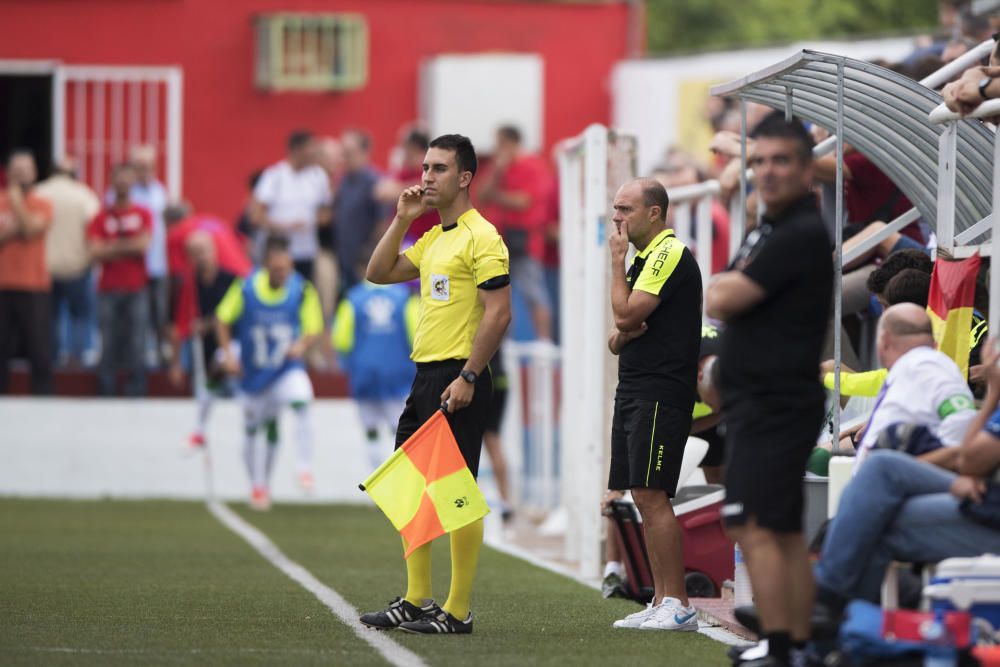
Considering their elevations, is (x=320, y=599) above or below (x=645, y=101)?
below

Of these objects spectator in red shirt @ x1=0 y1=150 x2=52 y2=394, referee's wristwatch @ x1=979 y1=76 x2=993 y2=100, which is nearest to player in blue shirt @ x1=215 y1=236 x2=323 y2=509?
spectator in red shirt @ x1=0 y1=150 x2=52 y2=394

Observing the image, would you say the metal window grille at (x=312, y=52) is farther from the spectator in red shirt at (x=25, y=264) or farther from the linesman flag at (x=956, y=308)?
the linesman flag at (x=956, y=308)

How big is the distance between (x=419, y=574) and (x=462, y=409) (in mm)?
790

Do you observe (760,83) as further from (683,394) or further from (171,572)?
(171,572)

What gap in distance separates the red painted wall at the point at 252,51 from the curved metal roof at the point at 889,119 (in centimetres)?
1572

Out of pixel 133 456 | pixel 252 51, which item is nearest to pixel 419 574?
pixel 133 456

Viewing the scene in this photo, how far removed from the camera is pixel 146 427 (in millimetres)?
20016

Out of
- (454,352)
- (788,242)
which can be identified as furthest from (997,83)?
(454,352)

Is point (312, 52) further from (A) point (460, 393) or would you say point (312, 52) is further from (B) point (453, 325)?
(A) point (460, 393)

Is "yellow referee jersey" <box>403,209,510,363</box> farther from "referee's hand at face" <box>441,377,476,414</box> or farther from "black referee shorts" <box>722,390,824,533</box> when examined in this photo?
"black referee shorts" <box>722,390,824,533</box>

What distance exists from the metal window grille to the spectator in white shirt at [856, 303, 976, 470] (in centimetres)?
1851

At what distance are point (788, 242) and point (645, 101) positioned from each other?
19048mm

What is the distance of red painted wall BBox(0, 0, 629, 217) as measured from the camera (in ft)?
80.5

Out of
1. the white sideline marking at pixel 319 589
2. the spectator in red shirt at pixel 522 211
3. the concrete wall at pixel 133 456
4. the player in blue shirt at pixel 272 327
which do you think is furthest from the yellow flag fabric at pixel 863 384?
the concrete wall at pixel 133 456
